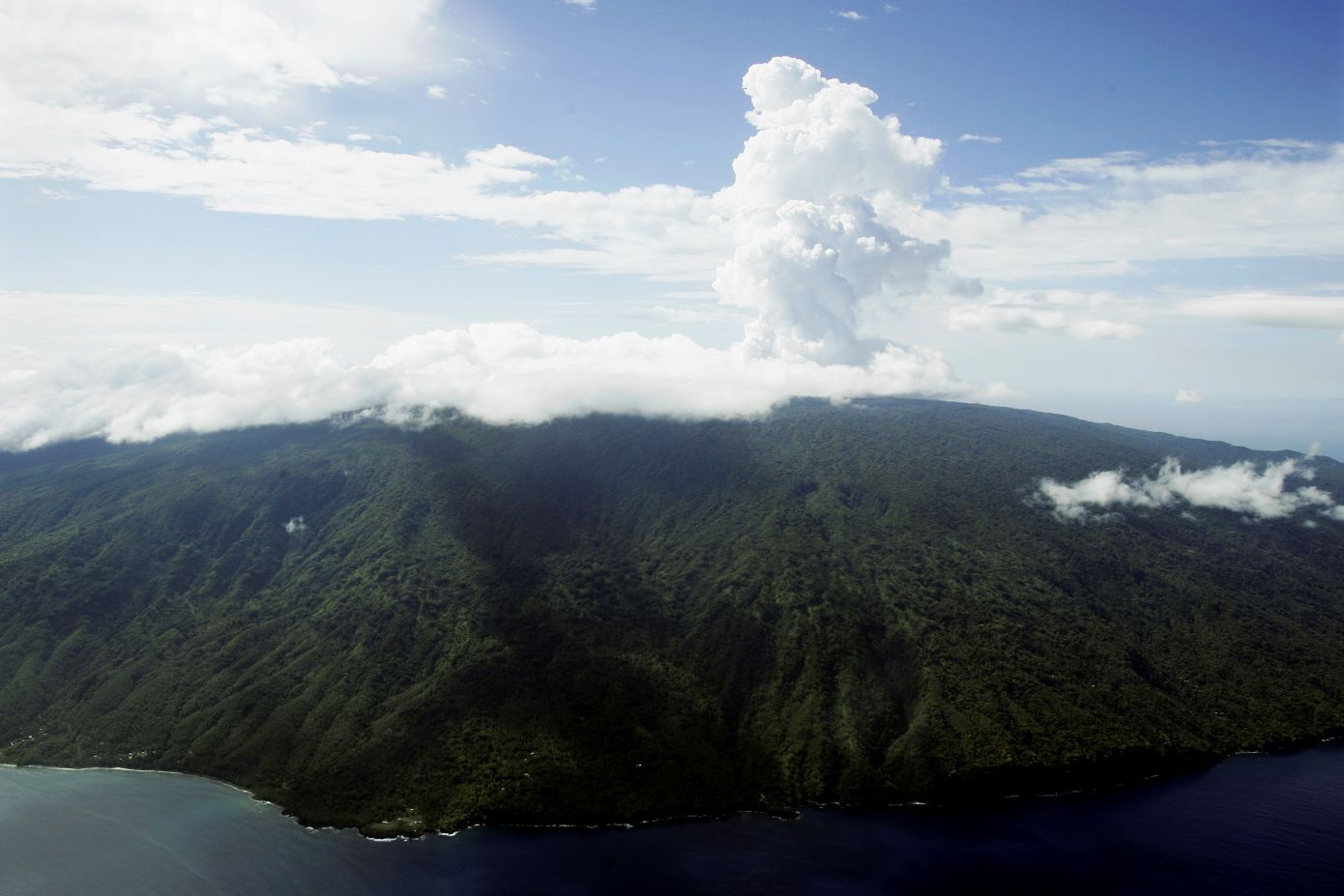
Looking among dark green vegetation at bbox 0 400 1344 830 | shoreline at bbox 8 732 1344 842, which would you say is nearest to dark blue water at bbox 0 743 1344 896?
shoreline at bbox 8 732 1344 842

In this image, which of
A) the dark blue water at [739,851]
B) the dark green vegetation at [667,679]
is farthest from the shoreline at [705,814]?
the dark green vegetation at [667,679]

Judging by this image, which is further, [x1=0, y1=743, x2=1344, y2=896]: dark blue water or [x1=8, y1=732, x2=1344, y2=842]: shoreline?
[x1=8, y1=732, x2=1344, y2=842]: shoreline

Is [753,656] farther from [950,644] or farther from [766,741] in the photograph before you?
[950,644]

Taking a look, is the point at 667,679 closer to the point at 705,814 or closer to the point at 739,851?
the point at 705,814

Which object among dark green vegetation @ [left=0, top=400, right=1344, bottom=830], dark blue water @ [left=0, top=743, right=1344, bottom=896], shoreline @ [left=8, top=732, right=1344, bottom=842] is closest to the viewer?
dark blue water @ [left=0, top=743, right=1344, bottom=896]

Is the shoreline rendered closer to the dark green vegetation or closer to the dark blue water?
the dark blue water

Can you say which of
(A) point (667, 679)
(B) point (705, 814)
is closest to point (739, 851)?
(B) point (705, 814)

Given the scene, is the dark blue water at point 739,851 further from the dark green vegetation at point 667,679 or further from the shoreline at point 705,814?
the dark green vegetation at point 667,679

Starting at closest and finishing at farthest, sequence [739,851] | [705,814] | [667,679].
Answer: [739,851], [705,814], [667,679]
